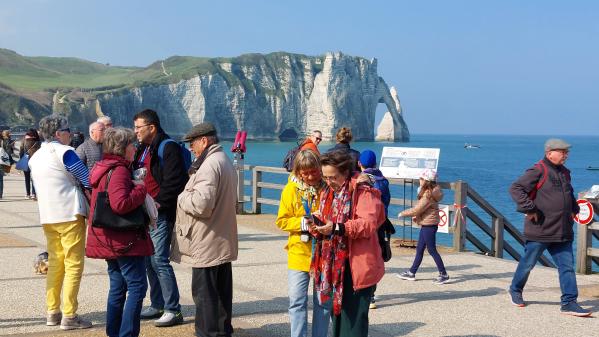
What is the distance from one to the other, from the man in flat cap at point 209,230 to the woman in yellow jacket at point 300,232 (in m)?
0.58

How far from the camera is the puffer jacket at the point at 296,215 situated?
222 inches

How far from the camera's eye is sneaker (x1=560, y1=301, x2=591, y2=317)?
7.91m

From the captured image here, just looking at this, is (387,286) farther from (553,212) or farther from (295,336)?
(295,336)

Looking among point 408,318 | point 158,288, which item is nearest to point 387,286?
point 408,318

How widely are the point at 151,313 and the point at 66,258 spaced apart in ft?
3.12

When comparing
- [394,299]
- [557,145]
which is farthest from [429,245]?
[557,145]

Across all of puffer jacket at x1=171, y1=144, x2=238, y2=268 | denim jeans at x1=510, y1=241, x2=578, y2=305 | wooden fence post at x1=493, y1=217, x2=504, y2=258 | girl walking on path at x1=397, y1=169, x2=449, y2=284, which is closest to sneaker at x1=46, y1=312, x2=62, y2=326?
puffer jacket at x1=171, y1=144, x2=238, y2=268

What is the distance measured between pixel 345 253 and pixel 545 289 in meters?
5.24

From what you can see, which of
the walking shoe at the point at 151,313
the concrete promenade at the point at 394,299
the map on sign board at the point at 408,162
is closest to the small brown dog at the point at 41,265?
the concrete promenade at the point at 394,299

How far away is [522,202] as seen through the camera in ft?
26.2

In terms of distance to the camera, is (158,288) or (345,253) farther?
(158,288)

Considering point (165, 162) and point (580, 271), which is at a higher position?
point (165, 162)

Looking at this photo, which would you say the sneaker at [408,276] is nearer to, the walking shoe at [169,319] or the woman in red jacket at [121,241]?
the walking shoe at [169,319]

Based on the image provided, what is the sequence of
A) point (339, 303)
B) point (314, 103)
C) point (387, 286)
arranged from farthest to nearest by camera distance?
1. point (314, 103)
2. point (387, 286)
3. point (339, 303)
